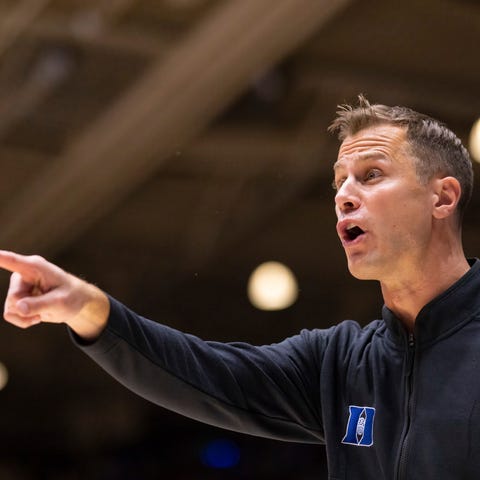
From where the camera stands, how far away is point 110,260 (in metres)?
8.70

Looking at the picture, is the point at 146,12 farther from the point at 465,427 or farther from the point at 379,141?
the point at 465,427

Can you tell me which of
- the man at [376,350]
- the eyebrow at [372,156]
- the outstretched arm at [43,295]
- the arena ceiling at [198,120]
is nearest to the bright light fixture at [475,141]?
the arena ceiling at [198,120]

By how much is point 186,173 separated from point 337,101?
1421 millimetres

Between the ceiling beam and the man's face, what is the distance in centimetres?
301

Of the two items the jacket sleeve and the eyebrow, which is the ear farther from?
the jacket sleeve

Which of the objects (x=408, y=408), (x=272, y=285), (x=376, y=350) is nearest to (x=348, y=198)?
(x=376, y=350)

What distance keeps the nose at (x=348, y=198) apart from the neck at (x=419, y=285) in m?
0.16

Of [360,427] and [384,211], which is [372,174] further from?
[360,427]

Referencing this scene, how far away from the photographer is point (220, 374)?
2133mm

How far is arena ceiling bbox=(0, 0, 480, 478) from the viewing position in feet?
18.1

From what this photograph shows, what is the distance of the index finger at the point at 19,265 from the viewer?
5.66ft

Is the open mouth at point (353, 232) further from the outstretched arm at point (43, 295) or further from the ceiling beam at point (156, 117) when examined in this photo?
the ceiling beam at point (156, 117)

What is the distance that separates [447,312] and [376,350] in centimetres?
18

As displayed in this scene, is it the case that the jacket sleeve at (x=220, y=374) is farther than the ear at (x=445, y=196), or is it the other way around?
the ear at (x=445, y=196)
